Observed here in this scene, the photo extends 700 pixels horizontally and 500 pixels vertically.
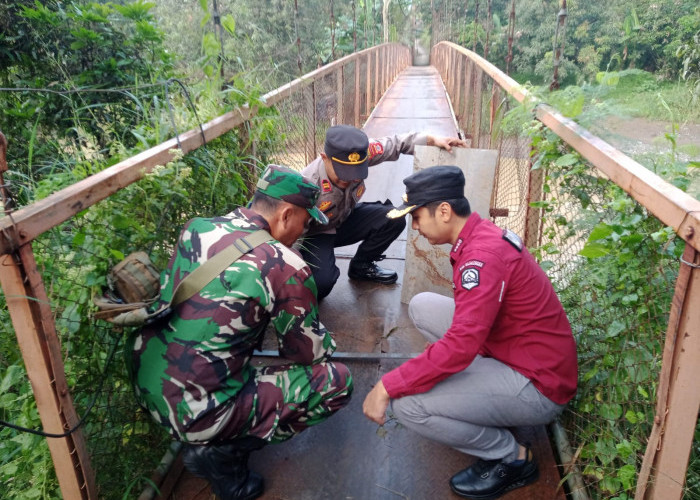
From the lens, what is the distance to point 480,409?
1858 millimetres

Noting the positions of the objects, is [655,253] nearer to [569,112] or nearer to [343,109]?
[569,112]

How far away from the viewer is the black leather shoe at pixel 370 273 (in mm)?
3613

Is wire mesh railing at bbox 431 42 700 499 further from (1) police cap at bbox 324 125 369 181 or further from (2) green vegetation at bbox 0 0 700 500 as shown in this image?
(1) police cap at bbox 324 125 369 181

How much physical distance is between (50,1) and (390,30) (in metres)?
23.4

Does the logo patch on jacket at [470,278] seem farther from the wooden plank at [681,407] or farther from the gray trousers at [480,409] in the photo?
the wooden plank at [681,407]

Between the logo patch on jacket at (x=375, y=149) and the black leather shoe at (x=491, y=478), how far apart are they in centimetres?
193

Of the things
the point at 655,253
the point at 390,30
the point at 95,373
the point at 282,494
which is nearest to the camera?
the point at 655,253

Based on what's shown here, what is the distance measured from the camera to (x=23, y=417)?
1.69m

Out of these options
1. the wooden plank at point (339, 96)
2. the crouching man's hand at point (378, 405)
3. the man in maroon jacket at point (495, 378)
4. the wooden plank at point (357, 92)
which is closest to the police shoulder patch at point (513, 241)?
the man in maroon jacket at point (495, 378)

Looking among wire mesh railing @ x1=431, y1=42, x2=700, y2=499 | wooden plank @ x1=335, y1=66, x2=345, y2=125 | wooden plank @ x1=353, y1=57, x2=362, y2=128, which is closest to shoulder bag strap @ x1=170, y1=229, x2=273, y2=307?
wire mesh railing @ x1=431, y1=42, x2=700, y2=499

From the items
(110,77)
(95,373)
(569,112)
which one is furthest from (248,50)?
(95,373)

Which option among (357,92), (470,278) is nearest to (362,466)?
(470,278)

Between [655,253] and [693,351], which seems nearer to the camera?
[693,351]

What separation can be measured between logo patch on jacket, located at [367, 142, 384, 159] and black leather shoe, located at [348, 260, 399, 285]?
767 millimetres
